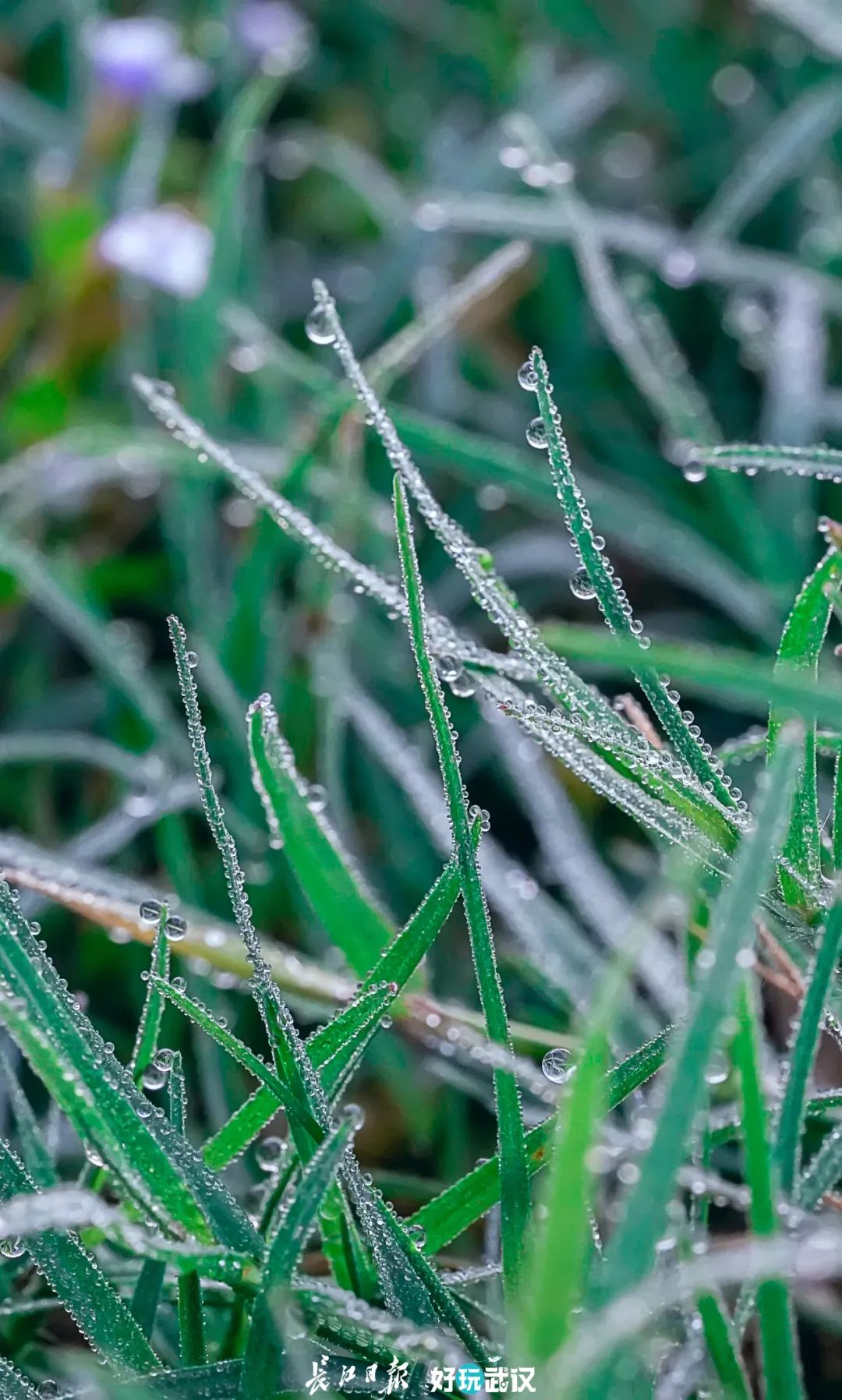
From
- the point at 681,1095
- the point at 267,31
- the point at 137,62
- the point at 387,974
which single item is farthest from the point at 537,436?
the point at 267,31

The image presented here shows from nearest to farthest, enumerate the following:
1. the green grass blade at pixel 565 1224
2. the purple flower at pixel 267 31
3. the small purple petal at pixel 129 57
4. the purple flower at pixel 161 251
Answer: the green grass blade at pixel 565 1224 → the purple flower at pixel 161 251 → the small purple petal at pixel 129 57 → the purple flower at pixel 267 31

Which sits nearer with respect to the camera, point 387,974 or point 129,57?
point 387,974

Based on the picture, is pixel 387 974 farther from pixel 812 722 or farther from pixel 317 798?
pixel 317 798

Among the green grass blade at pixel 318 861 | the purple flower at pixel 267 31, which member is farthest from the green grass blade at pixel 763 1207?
the purple flower at pixel 267 31

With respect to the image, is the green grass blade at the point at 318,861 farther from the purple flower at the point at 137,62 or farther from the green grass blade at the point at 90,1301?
the purple flower at the point at 137,62

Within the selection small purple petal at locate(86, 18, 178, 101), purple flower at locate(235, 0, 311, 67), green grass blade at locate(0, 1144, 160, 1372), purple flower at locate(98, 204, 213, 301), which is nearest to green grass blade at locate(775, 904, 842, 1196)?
green grass blade at locate(0, 1144, 160, 1372)

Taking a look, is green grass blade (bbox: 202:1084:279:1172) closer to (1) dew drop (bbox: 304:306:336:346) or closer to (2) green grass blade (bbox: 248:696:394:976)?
(2) green grass blade (bbox: 248:696:394:976)
